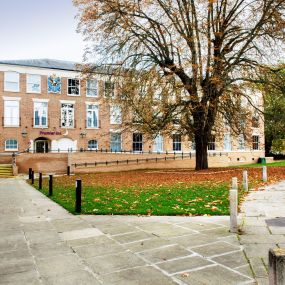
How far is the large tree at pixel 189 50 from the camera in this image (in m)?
20.9

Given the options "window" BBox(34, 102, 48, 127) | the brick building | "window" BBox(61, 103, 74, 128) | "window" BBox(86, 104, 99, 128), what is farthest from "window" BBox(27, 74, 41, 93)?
"window" BBox(86, 104, 99, 128)

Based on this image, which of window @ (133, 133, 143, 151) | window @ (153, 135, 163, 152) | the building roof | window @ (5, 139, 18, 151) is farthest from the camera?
window @ (153, 135, 163, 152)

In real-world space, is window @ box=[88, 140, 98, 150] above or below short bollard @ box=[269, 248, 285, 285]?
above

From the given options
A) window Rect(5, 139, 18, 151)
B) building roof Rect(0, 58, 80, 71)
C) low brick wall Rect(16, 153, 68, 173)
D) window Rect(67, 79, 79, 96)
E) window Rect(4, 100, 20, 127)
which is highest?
building roof Rect(0, 58, 80, 71)

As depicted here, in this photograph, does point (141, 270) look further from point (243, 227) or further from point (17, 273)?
point (243, 227)

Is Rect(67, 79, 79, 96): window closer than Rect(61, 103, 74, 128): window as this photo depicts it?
No

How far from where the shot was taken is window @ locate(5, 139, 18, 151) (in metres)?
36.2

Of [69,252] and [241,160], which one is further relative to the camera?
[241,160]

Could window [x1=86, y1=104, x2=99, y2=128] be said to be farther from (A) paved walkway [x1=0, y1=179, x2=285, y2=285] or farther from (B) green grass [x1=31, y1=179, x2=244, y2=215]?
(A) paved walkway [x1=0, y1=179, x2=285, y2=285]

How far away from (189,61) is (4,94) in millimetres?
24125

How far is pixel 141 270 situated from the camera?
4.52m

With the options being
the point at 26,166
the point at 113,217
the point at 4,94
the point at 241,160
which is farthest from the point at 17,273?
the point at 241,160

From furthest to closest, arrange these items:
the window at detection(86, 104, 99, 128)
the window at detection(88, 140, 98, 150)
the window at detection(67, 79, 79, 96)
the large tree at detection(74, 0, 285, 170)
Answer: the window at detection(86, 104, 99, 128) → the window at detection(88, 140, 98, 150) → the window at detection(67, 79, 79, 96) → the large tree at detection(74, 0, 285, 170)

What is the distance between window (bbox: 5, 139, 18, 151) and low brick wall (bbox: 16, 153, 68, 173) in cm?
443
